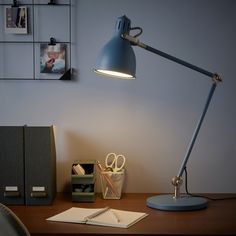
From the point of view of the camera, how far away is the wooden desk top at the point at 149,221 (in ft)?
4.00

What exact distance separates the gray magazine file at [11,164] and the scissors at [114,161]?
0.42 m

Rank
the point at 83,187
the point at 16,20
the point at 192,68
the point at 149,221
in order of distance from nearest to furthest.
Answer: the point at 149,221 → the point at 192,68 → the point at 83,187 → the point at 16,20

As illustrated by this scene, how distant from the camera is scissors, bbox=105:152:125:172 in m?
1.77

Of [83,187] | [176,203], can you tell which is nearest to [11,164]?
[83,187]

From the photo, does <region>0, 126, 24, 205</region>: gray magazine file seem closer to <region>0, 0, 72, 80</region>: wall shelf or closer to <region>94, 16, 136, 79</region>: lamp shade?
<region>0, 0, 72, 80</region>: wall shelf

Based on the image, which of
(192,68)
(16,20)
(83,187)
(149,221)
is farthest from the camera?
(16,20)

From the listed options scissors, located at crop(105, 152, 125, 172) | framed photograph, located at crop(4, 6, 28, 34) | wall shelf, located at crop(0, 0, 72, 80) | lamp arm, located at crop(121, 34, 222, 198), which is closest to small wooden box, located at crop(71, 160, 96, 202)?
scissors, located at crop(105, 152, 125, 172)

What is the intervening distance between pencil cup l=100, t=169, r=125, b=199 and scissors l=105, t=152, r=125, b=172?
0.25 ft

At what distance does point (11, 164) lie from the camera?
154cm

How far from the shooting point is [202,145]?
1795 mm

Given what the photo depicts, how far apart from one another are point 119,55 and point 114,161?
0.62 metres

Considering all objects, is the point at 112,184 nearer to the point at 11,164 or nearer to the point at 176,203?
the point at 176,203

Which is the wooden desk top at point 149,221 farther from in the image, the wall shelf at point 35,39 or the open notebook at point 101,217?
the wall shelf at point 35,39

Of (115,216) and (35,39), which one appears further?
(35,39)
